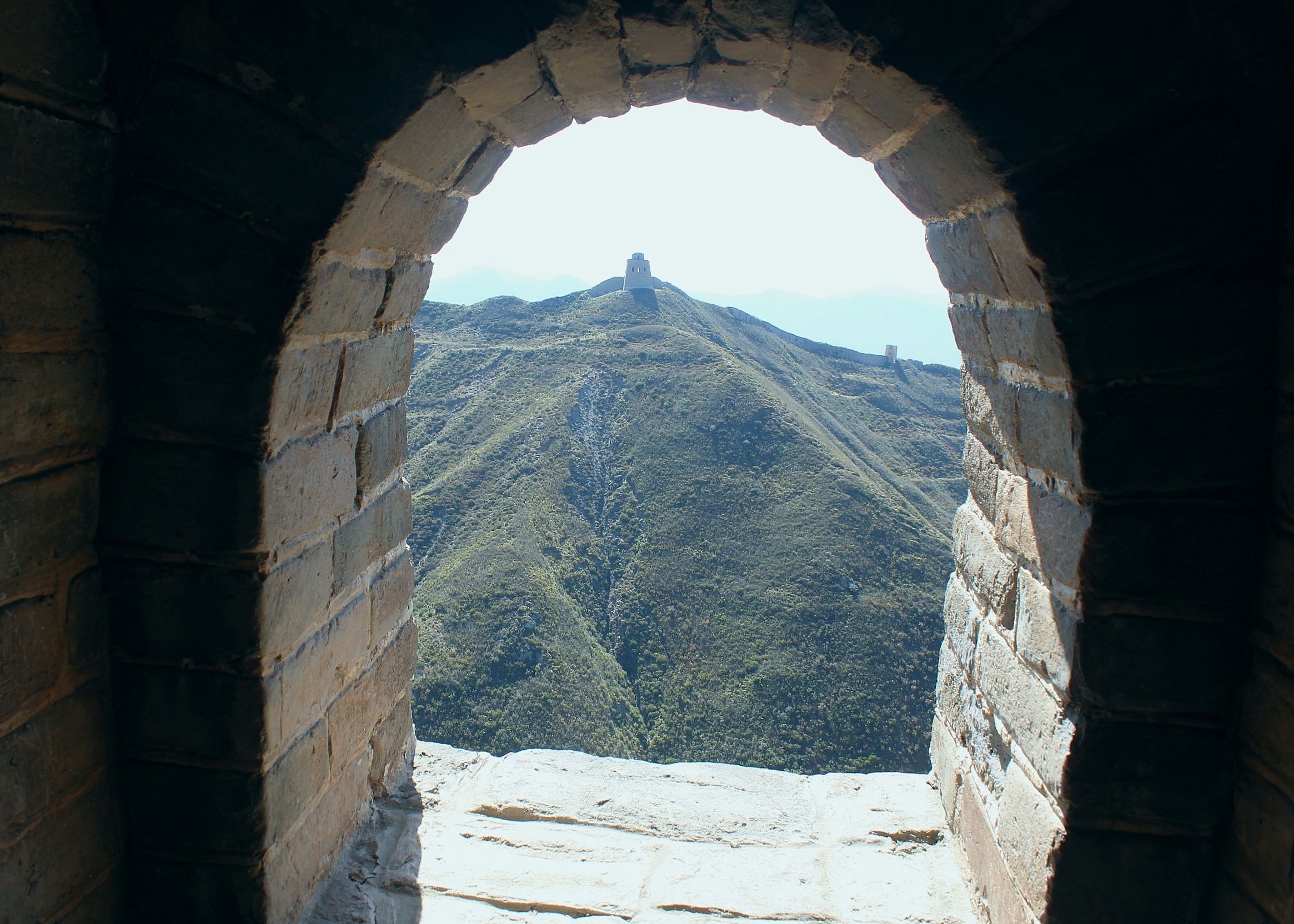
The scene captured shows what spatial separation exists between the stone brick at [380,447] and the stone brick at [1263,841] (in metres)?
1.85

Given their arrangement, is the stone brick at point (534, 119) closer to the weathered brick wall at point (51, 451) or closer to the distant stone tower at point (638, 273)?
the weathered brick wall at point (51, 451)

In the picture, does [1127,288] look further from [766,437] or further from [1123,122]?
[766,437]

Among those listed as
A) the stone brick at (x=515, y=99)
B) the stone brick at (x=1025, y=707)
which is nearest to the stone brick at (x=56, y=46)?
the stone brick at (x=515, y=99)

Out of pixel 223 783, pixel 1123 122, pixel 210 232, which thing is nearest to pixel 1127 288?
pixel 1123 122

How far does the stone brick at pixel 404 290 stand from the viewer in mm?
1829

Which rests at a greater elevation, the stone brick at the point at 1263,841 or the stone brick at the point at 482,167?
the stone brick at the point at 482,167

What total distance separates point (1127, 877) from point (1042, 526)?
2.12 feet

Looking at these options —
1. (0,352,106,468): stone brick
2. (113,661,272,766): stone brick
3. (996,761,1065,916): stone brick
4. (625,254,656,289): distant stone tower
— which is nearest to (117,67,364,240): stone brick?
(0,352,106,468): stone brick

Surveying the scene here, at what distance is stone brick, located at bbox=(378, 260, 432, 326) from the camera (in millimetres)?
1829

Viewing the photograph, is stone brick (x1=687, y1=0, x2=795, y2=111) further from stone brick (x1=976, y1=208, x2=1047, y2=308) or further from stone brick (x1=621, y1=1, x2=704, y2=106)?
stone brick (x1=976, y1=208, x2=1047, y2=308)

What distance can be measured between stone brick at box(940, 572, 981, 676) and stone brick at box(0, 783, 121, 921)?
198cm

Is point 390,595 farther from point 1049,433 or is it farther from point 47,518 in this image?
point 1049,433

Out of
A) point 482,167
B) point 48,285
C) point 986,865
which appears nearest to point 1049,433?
point 986,865

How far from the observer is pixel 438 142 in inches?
61.4
